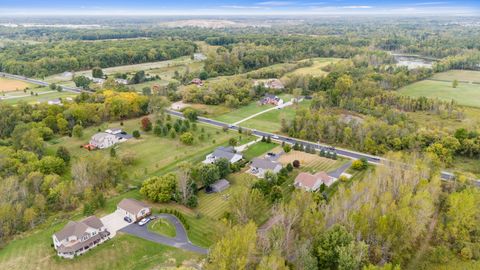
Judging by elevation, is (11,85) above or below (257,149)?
above

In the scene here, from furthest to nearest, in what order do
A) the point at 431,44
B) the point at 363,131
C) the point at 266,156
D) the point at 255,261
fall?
the point at 431,44 → the point at 363,131 → the point at 266,156 → the point at 255,261

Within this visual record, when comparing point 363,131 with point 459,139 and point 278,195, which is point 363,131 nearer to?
point 459,139

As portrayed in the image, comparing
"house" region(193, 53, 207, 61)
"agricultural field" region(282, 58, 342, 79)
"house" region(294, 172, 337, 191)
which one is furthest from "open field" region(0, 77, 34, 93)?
"house" region(294, 172, 337, 191)

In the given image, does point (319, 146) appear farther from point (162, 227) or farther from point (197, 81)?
point (197, 81)

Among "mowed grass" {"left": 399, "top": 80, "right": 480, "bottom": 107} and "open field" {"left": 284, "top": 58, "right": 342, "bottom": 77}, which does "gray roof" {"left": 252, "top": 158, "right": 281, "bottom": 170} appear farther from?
"open field" {"left": 284, "top": 58, "right": 342, "bottom": 77}

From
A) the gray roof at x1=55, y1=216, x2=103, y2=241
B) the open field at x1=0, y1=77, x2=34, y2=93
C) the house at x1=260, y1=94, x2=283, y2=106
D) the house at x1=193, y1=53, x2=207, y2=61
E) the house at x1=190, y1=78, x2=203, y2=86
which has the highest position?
the house at x1=193, y1=53, x2=207, y2=61

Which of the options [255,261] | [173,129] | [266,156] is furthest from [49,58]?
[255,261]

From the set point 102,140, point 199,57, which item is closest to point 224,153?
point 102,140
